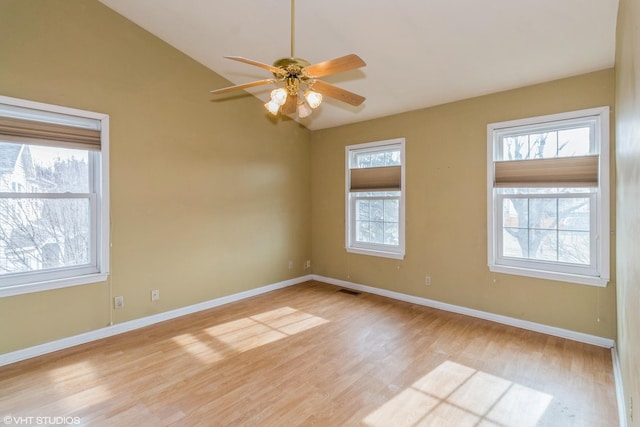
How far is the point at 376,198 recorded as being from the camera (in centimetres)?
474

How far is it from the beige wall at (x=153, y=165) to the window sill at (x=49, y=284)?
0.21 ft

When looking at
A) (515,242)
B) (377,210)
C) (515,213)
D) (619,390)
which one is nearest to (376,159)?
(377,210)

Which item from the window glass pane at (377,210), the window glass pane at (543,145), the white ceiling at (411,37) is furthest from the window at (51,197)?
the window glass pane at (543,145)

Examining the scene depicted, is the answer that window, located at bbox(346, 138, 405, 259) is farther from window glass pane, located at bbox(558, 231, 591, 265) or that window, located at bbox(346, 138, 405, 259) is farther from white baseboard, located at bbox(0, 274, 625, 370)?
window glass pane, located at bbox(558, 231, 591, 265)

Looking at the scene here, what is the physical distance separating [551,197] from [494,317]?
147cm

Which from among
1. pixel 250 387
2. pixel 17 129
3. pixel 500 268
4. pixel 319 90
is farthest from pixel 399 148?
pixel 17 129

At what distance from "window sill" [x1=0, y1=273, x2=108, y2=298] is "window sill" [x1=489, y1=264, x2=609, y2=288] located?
430 cm

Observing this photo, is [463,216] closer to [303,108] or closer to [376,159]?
[376,159]

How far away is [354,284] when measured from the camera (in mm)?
4965

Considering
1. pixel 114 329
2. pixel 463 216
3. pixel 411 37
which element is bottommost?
pixel 114 329

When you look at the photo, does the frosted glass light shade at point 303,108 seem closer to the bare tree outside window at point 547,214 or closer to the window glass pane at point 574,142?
the bare tree outside window at point 547,214

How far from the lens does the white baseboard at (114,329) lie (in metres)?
2.78

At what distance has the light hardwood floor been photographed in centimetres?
208

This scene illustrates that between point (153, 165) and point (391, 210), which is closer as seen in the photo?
point (153, 165)
